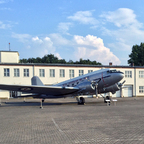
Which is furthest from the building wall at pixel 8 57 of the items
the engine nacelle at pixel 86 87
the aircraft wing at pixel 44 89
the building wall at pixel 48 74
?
the engine nacelle at pixel 86 87

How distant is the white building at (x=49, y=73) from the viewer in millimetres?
45500

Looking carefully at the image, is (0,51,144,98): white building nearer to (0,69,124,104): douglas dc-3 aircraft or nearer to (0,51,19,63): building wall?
(0,51,19,63): building wall

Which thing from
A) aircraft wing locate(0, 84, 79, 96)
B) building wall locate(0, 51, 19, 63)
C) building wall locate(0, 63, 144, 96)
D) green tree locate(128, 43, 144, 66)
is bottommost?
aircraft wing locate(0, 84, 79, 96)

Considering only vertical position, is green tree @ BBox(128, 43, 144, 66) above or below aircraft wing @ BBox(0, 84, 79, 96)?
above

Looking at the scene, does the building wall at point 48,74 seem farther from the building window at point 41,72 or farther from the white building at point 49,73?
the building window at point 41,72

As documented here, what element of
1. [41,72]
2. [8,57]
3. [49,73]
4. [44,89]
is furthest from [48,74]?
[44,89]

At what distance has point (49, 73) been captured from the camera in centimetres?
4756

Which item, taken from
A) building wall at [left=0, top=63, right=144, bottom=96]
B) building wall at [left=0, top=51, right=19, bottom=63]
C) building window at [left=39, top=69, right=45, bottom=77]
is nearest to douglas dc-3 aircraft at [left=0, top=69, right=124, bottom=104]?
building wall at [left=0, top=63, right=144, bottom=96]

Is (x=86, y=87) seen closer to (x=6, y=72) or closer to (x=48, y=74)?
(x=48, y=74)

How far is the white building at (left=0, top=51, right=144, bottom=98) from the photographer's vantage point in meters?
45.5

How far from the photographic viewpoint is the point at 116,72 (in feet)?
83.5

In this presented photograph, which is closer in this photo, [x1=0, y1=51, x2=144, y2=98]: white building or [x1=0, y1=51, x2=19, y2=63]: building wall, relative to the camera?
[x1=0, y1=51, x2=144, y2=98]: white building

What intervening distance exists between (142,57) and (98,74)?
6641 centimetres

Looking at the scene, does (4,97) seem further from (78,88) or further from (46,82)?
(78,88)
